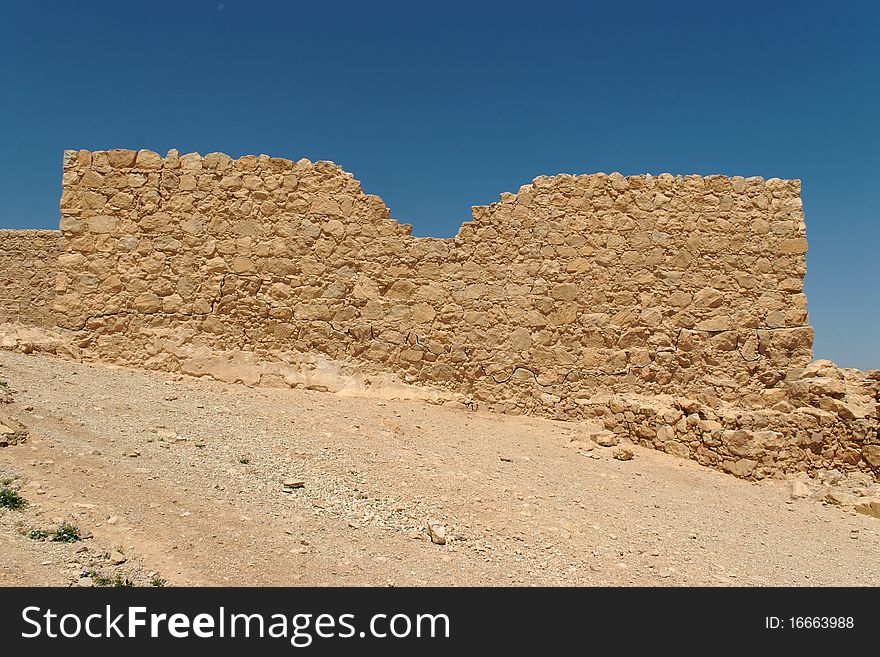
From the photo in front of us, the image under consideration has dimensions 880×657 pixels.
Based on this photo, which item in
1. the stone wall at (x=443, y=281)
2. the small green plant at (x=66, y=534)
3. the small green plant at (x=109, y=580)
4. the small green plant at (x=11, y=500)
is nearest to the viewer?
the small green plant at (x=109, y=580)

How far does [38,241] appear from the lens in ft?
47.5

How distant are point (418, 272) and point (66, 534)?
5771 mm

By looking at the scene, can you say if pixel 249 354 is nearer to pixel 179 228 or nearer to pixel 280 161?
pixel 179 228

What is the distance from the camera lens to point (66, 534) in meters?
4.16

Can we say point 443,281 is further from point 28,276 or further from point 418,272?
point 28,276

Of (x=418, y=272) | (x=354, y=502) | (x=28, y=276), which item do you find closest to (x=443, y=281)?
(x=418, y=272)

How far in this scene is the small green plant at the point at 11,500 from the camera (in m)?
4.33

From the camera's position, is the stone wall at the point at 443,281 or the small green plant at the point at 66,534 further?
the stone wall at the point at 443,281

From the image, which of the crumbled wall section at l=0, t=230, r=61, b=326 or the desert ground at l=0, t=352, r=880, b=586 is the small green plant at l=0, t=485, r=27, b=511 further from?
the crumbled wall section at l=0, t=230, r=61, b=326

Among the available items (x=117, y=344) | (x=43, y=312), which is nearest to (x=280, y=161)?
(x=117, y=344)

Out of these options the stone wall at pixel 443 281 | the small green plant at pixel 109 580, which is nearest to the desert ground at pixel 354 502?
the small green plant at pixel 109 580

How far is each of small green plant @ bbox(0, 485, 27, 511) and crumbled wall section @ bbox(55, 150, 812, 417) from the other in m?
4.48

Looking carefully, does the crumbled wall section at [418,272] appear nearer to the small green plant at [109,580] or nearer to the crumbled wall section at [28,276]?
the small green plant at [109,580]

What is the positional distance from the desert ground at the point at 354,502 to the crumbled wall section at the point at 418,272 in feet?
2.84
